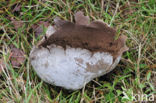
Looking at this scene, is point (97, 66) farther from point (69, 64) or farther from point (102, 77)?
point (102, 77)

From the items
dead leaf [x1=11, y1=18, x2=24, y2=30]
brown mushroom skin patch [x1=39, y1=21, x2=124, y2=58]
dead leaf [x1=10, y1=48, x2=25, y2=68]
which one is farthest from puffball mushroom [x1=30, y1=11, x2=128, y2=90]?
dead leaf [x1=11, y1=18, x2=24, y2=30]

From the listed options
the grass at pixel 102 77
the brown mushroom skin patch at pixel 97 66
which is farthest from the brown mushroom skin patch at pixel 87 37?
the grass at pixel 102 77

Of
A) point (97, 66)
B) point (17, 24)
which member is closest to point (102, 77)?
point (97, 66)

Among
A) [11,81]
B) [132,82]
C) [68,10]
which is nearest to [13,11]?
[68,10]

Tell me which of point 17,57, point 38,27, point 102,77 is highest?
point 38,27

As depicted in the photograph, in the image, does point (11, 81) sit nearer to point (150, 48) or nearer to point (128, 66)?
point (128, 66)

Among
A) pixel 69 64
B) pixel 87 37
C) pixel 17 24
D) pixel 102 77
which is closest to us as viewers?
pixel 69 64

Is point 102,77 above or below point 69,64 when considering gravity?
below

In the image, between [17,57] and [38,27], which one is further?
[38,27]
